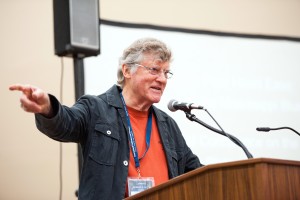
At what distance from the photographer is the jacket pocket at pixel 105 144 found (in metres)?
2.60

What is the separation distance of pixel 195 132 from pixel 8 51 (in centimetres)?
159

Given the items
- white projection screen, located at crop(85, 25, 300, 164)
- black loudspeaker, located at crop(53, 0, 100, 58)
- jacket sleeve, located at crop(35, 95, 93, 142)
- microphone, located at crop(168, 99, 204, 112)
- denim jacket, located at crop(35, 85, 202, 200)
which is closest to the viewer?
jacket sleeve, located at crop(35, 95, 93, 142)

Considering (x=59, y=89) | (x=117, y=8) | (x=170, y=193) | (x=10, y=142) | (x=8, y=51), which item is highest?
(x=117, y=8)

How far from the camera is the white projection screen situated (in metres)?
4.48

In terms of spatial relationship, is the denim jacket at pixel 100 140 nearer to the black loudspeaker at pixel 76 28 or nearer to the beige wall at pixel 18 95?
the black loudspeaker at pixel 76 28

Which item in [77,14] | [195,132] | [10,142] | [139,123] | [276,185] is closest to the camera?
[276,185]

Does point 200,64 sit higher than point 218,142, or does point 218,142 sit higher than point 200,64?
point 200,64

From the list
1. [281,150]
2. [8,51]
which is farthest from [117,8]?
[281,150]

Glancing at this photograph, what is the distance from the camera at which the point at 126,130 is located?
108 inches

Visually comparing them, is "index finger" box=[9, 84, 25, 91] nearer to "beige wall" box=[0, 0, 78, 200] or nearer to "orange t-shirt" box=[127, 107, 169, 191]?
"orange t-shirt" box=[127, 107, 169, 191]

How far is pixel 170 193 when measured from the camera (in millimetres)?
2018

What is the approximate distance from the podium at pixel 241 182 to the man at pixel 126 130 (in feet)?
1.89

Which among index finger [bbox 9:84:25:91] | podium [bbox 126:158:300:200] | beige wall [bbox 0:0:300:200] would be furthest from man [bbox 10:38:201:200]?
beige wall [bbox 0:0:300:200]

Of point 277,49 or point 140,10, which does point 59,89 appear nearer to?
point 140,10
